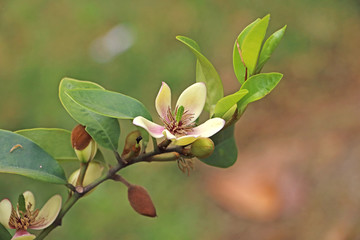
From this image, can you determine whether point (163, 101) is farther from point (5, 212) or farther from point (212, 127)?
point (5, 212)

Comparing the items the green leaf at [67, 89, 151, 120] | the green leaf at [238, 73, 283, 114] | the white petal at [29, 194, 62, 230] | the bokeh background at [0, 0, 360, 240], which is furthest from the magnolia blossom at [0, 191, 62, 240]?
the bokeh background at [0, 0, 360, 240]

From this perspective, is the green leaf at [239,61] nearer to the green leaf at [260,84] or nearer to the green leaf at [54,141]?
the green leaf at [260,84]

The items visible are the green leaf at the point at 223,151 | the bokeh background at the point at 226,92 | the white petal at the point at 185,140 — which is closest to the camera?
the white petal at the point at 185,140

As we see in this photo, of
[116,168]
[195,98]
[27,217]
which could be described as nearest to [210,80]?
[195,98]

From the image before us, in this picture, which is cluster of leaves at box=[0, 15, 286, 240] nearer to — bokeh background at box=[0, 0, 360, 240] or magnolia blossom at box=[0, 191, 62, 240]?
magnolia blossom at box=[0, 191, 62, 240]

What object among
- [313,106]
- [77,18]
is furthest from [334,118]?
[77,18]

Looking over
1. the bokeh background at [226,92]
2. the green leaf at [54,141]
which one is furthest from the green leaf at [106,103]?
the bokeh background at [226,92]
